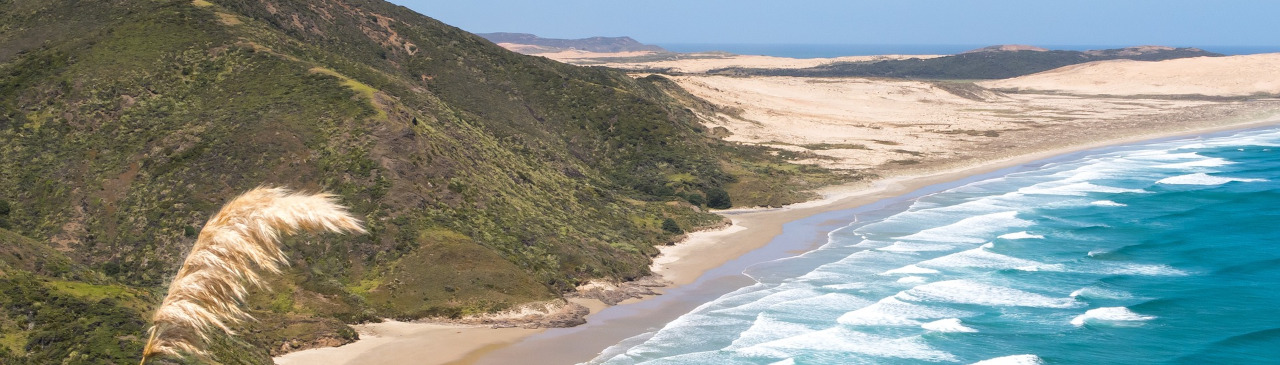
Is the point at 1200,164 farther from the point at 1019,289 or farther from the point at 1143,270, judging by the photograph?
the point at 1019,289

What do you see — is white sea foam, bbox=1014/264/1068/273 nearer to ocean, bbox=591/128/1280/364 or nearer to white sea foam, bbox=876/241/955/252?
ocean, bbox=591/128/1280/364

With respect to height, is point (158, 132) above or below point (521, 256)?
above

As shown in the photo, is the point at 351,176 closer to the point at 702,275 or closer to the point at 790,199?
the point at 702,275

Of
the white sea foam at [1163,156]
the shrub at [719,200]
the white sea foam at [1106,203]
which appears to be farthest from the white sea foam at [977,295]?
the white sea foam at [1163,156]

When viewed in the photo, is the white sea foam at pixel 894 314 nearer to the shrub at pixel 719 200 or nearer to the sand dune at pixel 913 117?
the shrub at pixel 719 200

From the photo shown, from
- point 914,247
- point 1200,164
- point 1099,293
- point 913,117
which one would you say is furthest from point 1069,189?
point 913,117

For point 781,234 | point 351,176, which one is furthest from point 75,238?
point 781,234

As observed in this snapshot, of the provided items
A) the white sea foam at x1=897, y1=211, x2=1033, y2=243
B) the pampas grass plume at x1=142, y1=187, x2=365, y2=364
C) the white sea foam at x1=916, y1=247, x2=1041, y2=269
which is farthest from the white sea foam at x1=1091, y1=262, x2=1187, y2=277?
the pampas grass plume at x1=142, y1=187, x2=365, y2=364
